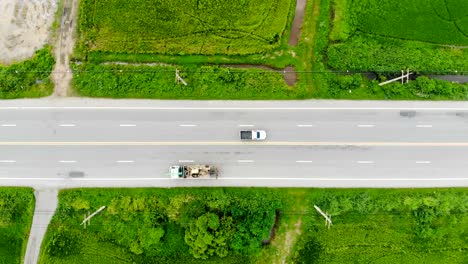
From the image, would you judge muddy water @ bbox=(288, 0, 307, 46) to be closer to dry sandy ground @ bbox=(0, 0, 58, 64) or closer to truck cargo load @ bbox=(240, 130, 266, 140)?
truck cargo load @ bbox=(240, 130, 266, 140)

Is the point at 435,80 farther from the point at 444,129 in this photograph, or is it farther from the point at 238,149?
the point at 238,149

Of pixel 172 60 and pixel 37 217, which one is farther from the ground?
pixel 172 60

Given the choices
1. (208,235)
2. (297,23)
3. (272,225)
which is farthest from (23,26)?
(272,225)

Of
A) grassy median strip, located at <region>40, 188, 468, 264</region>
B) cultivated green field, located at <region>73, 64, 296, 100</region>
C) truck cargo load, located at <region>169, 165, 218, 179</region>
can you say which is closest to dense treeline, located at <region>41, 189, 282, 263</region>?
grassy median strip, located at <region>40, 188, 468, 264</region>

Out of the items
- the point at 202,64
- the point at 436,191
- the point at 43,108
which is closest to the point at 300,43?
the point at 202,64

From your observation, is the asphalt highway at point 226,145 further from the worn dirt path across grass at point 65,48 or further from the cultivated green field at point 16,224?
the worn dirt path across grass at point 65,48
